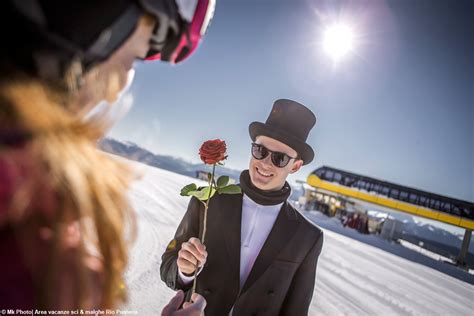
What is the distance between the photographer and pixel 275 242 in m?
2.03

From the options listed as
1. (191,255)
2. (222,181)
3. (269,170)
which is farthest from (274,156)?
(191,255)

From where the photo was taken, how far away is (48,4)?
1.73ft

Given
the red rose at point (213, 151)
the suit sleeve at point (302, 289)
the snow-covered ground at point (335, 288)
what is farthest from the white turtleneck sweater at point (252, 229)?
the snow-covered ground at point (335, 288)

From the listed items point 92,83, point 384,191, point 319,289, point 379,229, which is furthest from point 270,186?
point 379,229

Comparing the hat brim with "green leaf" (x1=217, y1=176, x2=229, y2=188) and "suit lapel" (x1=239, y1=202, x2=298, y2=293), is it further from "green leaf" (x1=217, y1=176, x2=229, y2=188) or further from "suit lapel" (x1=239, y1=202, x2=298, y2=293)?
"green leaf" (x1=217, y1=176, x2=229, y2=188)

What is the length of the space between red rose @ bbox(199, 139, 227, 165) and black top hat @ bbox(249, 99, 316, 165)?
828mm

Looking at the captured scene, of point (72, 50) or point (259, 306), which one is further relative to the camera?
point (259, 306)

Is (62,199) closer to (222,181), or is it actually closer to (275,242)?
(222,181)

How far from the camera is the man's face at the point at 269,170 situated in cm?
224

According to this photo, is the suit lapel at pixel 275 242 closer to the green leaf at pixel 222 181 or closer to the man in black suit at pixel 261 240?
the man in black suit at pixel 261 240

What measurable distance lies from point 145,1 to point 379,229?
108 feet

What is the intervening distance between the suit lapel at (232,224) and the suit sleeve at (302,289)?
0.45m

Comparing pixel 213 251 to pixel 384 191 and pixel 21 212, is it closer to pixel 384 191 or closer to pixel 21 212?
pixel 21 212

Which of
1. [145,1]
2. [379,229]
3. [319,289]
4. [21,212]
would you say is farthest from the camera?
[379,229]
